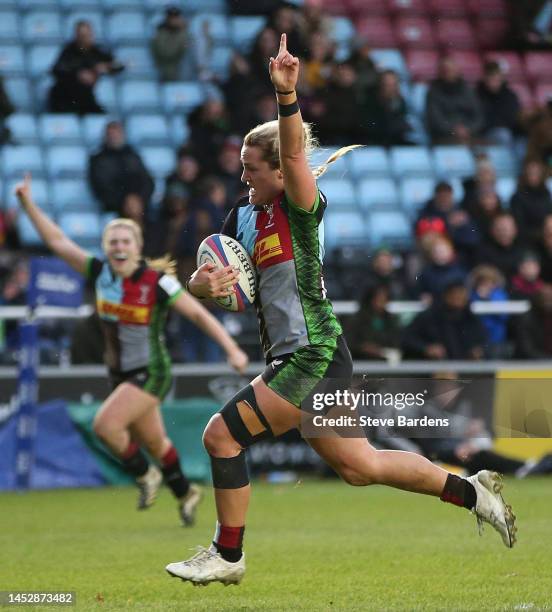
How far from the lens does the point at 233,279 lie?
20.0 feet

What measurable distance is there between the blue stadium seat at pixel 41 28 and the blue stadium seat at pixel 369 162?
14.0 ft

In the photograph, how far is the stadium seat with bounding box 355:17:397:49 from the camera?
2094 centimetres

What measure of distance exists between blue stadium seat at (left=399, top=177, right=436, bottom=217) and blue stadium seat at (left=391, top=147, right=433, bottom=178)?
164 mm

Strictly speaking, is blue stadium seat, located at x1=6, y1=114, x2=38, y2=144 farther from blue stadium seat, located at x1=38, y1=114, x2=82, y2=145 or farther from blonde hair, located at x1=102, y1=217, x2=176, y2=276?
blonde hair, located at x1=102, y1=217, x2=176, y2=276

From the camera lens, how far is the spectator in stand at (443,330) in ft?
47.4

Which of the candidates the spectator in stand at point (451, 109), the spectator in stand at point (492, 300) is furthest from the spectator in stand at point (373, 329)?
the spectator in stand at point (451, 109)

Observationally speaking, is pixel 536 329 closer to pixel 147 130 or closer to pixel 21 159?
pixel 147 130

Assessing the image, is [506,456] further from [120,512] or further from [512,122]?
[512,122]

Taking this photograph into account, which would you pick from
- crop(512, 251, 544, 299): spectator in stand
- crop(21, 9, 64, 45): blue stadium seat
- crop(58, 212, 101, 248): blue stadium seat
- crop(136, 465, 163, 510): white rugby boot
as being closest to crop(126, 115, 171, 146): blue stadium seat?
crop(21, 9, 64, 45): blue stadium seat

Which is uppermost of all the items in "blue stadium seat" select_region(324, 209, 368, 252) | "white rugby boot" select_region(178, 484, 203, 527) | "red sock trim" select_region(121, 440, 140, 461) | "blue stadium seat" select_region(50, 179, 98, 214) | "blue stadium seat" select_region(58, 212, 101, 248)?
"blue stadium seat" select_region(50, 179, 98, 214)

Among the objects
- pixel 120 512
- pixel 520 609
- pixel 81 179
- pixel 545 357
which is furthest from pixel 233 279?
pixel 81 179

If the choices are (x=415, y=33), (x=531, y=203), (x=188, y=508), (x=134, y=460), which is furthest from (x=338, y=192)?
(x=188, y=508)

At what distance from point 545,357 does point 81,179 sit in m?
6.02

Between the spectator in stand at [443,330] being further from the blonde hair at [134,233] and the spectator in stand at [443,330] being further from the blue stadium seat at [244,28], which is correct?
the blue stadium seat at [244,28]
